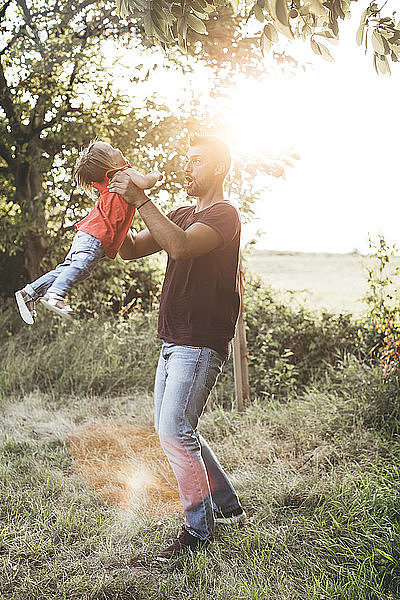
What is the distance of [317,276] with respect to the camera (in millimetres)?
10734

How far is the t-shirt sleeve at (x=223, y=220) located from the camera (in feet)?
8.25

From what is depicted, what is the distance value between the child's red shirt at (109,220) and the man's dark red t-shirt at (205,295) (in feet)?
0.94

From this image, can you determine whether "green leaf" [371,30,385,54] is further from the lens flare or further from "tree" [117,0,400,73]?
the lens flare

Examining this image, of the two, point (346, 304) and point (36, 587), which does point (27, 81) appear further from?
point (36, 587)

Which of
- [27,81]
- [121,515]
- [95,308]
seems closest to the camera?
[121,515]

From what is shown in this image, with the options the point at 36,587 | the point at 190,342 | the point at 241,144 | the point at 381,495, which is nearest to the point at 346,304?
the point at 241,144

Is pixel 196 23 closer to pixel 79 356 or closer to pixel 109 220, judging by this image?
pixel 109 220

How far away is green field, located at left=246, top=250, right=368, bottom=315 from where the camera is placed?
251 inches

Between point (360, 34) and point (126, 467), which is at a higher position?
point (360, 34)

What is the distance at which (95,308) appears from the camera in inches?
287

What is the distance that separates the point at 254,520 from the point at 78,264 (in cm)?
162

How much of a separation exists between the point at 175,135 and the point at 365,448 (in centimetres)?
314

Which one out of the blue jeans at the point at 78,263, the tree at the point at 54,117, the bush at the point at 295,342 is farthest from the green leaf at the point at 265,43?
the tree at the point at 54,117

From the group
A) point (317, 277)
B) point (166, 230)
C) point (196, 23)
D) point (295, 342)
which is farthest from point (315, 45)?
point (317, 277)
